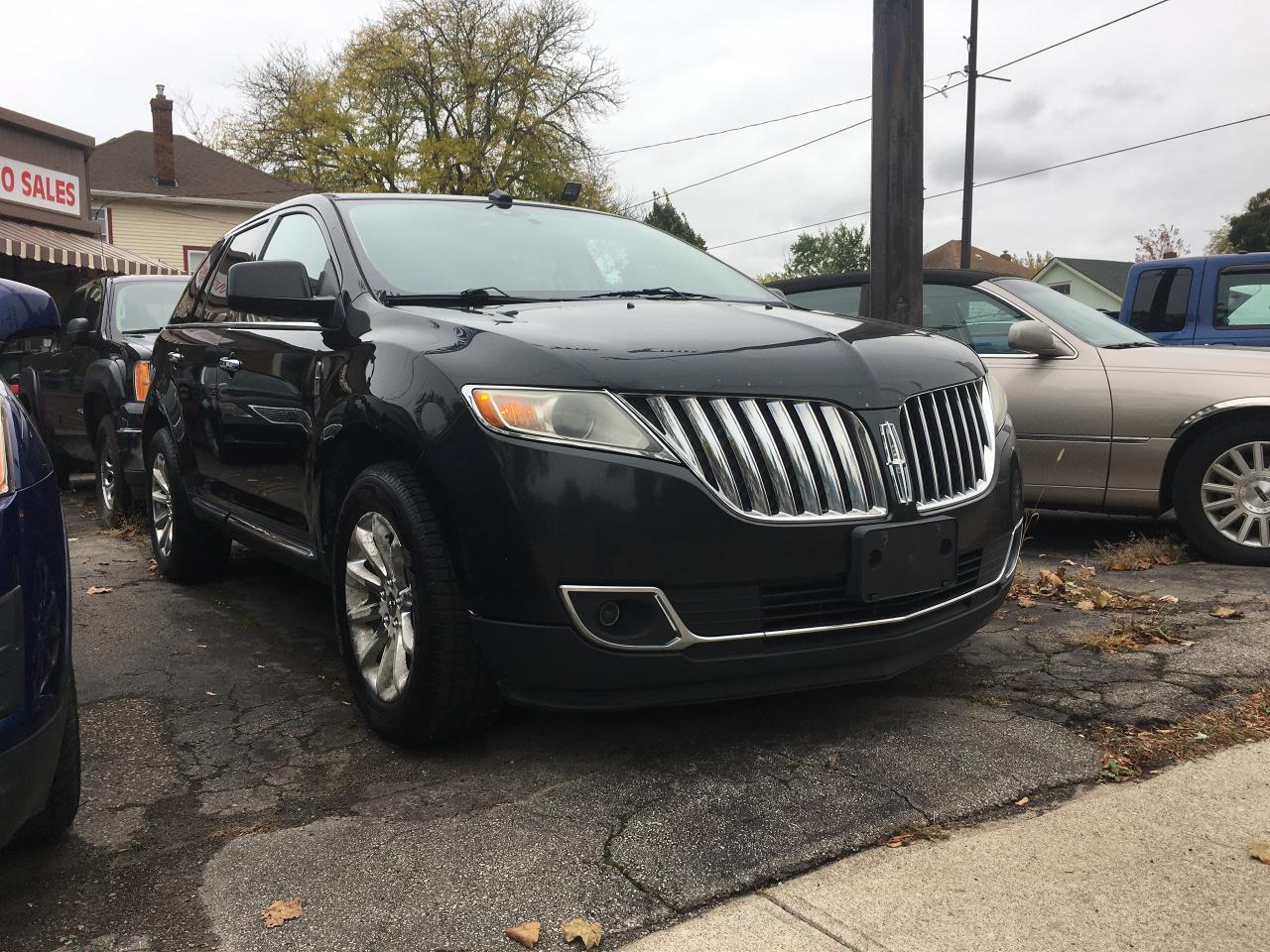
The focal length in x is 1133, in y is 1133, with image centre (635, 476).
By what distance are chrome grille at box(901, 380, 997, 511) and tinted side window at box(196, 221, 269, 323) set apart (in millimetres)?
2838

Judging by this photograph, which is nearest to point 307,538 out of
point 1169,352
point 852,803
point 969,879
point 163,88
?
point 852,803

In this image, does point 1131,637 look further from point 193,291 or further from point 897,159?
point 193,291

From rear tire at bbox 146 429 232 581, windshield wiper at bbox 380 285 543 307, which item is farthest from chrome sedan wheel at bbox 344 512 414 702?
rear tire at bbox 146 429 232 581

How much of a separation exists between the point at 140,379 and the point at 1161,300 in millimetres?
7633

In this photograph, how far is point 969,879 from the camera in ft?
7.68

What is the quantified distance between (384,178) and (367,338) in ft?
125

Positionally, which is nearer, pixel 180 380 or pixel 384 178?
pixel 180 380

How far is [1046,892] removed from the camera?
228 cm

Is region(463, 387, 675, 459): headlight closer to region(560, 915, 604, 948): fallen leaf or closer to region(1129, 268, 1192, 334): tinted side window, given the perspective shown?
region(560, 915, 604, 948): fallen leaf

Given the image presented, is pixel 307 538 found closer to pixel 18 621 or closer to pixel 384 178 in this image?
pixel 18 621

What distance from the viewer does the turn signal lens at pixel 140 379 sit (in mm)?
6836

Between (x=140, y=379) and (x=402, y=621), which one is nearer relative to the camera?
(x=402, y=621)

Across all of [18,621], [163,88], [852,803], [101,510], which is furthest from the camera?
[163,88]

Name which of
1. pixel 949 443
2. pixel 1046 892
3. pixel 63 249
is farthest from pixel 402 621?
pixel 63 249
